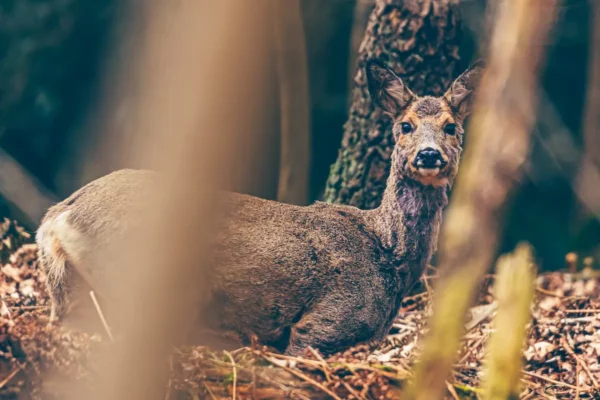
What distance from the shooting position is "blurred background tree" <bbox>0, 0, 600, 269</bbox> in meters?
6.43

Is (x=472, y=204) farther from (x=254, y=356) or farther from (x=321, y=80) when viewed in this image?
(x=321, y=80)

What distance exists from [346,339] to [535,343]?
1.37 metres

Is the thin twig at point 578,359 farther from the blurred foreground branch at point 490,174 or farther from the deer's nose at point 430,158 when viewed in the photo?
the blurred foreground branch at point 490,174

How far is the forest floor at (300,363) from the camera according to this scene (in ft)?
13.5


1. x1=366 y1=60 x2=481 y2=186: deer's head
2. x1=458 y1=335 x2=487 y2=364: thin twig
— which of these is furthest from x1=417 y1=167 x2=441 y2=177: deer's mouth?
x1=458 y1=335 x2=487 y2=364: thin twig

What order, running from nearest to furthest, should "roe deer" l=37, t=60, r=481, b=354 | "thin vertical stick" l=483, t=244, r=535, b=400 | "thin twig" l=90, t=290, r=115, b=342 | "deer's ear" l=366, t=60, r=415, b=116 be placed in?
"thin vertical stick" l=483, t=244, r=535, b=400, "thin twig" l=90, t=290, r=115, b=342, "roe deer" l=37, t=60, r=481, b=354, "deer's ear" l=366, t=60, r=415, b=116

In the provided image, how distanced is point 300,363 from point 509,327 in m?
2.79

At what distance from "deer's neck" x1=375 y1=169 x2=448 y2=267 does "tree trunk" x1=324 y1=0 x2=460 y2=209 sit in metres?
1.06

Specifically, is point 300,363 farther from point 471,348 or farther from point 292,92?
point 292,92

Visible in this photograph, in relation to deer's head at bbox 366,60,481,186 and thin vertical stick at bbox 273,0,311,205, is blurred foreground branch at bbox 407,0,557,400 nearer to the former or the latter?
deer's head at bbox 366,60,481,186

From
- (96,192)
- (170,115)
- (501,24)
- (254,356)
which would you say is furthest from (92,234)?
(501,24)

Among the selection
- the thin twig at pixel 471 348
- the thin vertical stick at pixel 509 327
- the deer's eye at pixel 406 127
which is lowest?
the thin twig at pixel 471 348

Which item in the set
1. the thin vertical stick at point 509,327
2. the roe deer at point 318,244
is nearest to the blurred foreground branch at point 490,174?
the thin vertical stick at point 509,327

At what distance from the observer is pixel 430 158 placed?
16.3 feet
